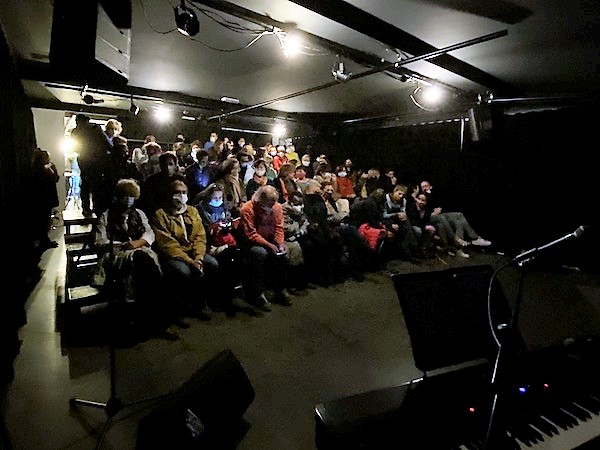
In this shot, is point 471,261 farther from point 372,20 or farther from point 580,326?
point 372,20

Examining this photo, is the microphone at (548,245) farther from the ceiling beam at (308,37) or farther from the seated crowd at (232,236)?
the ceiling beam at (308,37)

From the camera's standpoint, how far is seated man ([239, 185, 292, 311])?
3.87m

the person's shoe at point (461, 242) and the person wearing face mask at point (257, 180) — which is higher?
the person wearing face mask at point (257, 180)

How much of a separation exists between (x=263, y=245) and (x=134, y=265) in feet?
4.41

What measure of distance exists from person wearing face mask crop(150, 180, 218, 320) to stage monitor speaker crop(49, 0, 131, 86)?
4.77 feet

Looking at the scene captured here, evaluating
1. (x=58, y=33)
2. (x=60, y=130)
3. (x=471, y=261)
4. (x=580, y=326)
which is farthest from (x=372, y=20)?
(x=60, y=130)

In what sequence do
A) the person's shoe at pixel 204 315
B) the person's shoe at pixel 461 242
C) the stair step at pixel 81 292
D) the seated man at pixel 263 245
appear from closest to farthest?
1. the stair step at pixel 81 292
2. the person's shoe at pixel 204 315
3. the seated man at pixel 263 245
4. the person's shoe at pixel 461 242

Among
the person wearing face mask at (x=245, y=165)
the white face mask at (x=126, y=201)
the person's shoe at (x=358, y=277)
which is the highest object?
the person wearing face mask at (x=245, y=165)

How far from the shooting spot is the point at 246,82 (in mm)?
6078

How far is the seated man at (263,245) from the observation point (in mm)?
3867

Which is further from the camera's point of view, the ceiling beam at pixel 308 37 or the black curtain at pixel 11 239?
the ceiling beam at pixel 308 37

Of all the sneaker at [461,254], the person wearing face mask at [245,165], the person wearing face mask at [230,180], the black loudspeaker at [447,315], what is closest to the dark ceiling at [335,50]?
the person wearing face mask at [245,165]

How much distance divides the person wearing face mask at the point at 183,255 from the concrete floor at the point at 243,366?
0.26m

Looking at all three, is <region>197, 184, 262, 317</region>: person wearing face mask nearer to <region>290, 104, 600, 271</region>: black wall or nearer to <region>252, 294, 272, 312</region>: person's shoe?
<region>252, 294, 272, 312</region>: person's shoe
